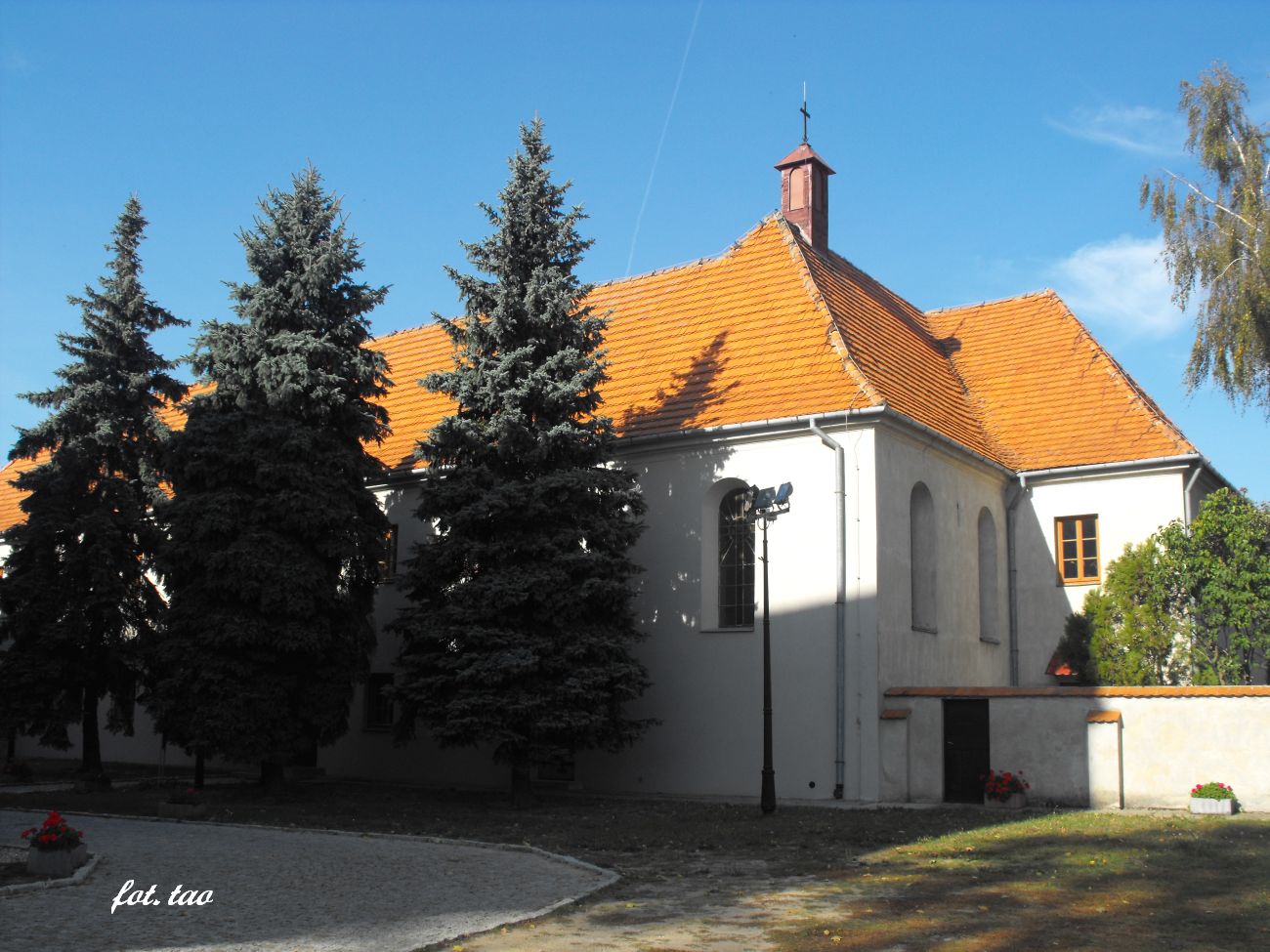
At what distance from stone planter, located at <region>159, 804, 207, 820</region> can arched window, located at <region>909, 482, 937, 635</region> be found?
11884 mm

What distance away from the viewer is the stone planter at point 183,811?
16.6 meters

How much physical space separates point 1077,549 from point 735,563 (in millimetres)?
7273

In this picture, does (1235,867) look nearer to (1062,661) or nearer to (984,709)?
(984,709)

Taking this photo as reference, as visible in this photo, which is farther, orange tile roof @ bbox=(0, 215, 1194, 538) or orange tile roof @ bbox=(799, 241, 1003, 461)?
orange tile roof @ bbox=(799, 241, 1003, 461)

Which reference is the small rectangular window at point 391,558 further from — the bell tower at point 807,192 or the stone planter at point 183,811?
the bell tower at point 807,192

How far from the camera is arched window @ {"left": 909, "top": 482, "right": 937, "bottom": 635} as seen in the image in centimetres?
2098

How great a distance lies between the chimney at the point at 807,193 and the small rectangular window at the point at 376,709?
1342cm

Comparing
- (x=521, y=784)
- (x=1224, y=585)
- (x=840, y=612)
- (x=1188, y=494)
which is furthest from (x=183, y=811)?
(x=1188, y=494)

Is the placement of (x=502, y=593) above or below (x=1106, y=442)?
below

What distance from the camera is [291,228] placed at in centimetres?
2092

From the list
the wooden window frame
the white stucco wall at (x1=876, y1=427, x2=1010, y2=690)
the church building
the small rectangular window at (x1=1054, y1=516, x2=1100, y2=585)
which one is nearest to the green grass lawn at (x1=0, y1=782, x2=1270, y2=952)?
the church building

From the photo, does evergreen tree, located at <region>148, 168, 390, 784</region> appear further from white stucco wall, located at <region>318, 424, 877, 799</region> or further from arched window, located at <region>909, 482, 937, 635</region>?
arched window, located at <region>909, 482, 937, 635</region>

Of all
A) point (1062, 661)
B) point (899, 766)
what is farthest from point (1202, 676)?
point (899, 766)

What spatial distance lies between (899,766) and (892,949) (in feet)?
34.6
